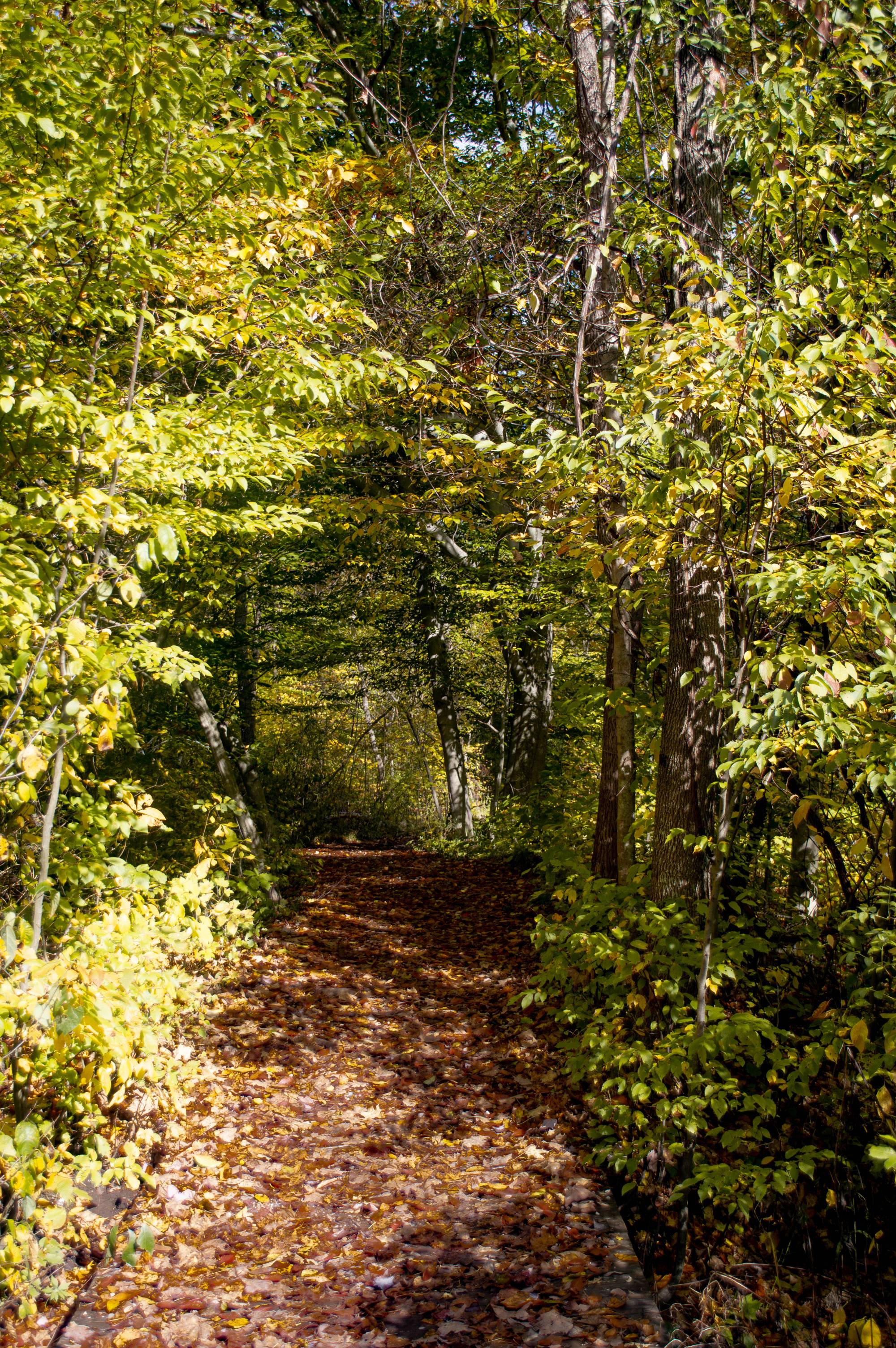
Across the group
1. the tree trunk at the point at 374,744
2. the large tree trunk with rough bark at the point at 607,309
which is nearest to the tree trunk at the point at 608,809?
the large tree trunk with rough bark at the point at 607,309

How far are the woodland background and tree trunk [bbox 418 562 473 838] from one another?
5.48m

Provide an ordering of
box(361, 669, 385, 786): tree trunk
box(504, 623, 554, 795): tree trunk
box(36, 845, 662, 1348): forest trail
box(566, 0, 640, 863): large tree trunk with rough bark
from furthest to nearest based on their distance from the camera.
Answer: box(361, 669, 385, 786): tree trunk, box(504, 623, 554, 795): tree trunk, box(566, 0, 640, 863): large tree trunk with rough bark, box(36, 845, 662, 1348): forest trail

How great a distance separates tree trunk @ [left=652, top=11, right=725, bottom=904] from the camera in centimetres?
482

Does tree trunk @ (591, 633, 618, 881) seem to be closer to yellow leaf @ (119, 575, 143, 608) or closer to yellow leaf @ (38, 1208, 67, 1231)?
yellow leaf @ (119, 575, 143, 608)

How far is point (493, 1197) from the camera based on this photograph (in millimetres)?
4039

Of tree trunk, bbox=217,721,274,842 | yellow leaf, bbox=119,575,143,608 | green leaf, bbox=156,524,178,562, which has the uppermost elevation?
green leaf, bbox=156,524,178,562

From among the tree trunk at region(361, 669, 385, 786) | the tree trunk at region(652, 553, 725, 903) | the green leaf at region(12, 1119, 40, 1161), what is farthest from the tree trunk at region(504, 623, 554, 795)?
the green leaf at region(12, 1119, 40, 1161)

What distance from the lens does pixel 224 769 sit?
7.97 meters

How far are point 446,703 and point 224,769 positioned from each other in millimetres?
6482

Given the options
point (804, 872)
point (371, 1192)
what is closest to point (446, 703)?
point (804, 872)

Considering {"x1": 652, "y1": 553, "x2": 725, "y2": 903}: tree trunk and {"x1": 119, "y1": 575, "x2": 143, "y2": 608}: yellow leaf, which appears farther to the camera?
{"x1": 652, "y1": 553, "x2": 725, "y2": 903}: tree trunk

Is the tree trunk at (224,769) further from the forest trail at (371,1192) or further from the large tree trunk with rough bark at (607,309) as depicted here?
the large tree trunk with rough bark at (607,309)

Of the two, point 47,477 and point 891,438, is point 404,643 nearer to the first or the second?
Result: point 47,477

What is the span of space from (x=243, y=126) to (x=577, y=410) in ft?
7.49
